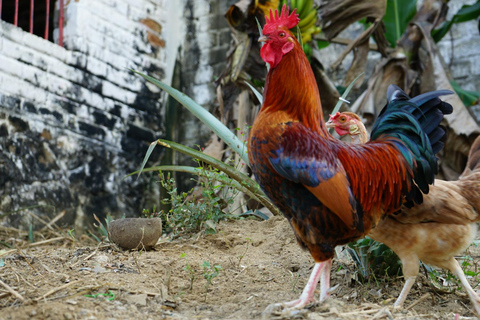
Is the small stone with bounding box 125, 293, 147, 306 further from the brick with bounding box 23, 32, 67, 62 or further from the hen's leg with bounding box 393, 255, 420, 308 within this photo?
the brick with bounding box 23, 32, 67, 62

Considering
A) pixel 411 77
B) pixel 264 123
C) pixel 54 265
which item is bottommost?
pixel 54 265

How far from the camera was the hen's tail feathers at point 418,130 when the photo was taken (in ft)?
8.95

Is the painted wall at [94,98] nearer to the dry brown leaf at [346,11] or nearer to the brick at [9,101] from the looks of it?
the brick at [9,101]

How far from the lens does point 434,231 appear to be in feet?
9.10

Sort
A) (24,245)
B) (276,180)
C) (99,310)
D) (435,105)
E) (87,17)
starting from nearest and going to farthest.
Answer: (99,310)
(276,180)
(435,105)
(24,245)
(87,17)

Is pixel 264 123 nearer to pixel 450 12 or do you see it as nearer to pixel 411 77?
pixel 411 77

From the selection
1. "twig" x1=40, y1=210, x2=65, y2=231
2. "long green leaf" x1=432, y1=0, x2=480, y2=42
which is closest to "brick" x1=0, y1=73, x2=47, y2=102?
"twig" x1=40, y1=210, x2=65, y2=231

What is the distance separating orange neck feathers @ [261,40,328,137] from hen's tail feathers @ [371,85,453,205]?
0.47 meters

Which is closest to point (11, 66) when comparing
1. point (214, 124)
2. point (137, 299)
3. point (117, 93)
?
point (117, 93)

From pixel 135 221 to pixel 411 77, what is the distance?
4.01 m

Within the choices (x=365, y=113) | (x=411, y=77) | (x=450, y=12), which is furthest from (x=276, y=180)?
(x=450, y=12)

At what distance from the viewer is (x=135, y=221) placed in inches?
138

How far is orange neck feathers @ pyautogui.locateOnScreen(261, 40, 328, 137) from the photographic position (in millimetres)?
2623

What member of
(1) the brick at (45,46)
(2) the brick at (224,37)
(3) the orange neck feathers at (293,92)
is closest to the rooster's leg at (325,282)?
(3) the orange neck feathers at (293,92)
